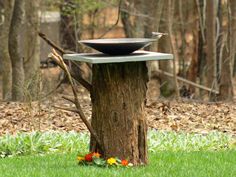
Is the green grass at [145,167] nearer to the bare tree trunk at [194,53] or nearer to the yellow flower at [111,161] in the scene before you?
the yellow flower at [111,161]

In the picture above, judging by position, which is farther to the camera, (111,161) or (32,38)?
(32,38)

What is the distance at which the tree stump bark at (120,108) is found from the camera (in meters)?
8.22

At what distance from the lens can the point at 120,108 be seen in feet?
27.0

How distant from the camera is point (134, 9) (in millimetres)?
21172

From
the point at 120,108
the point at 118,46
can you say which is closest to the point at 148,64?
the point at 120,108

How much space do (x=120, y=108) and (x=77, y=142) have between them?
9.65 feet

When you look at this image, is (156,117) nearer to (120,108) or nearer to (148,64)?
(148,64)

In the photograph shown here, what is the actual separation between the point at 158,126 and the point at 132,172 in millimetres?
5897

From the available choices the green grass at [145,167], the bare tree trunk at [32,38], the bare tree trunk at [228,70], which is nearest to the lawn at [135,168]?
the green grass at [145,167]

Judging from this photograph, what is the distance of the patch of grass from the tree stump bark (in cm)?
198

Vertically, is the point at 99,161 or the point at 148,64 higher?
the point at 148,64

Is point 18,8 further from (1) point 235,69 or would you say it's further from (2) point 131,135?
(1) point 235,69

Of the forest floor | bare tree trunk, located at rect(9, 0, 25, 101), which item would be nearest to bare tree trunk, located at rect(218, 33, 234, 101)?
the forest floor

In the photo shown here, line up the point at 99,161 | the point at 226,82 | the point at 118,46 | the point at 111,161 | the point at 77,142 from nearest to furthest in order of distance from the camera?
the point at 118,46 → the point at 111,161 → the point at 99,161 → the point at 77,142 → the point at 226,82
